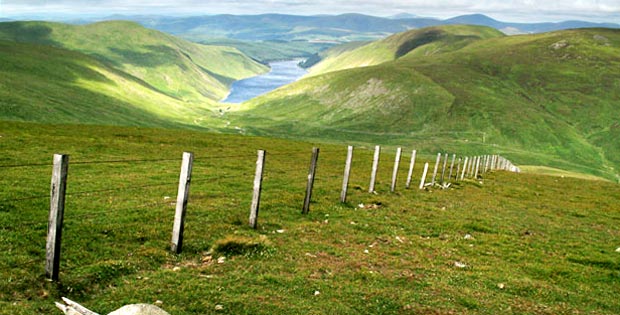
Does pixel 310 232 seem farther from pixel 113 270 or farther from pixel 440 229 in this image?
pixel 113 270

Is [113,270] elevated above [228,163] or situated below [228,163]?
above

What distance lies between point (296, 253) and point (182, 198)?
16.1 ft

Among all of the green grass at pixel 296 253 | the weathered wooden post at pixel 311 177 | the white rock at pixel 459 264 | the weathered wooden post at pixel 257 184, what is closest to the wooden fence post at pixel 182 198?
the green grass at pixel 296 253

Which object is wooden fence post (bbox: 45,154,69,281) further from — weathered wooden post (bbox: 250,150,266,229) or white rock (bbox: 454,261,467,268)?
white rock (bbox: 454,261,467,268)

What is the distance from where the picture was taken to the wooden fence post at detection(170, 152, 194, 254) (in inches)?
619

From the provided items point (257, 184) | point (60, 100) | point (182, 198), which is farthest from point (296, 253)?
point (60, 100)

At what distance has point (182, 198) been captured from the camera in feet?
52.9

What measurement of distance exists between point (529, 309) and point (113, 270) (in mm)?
12713

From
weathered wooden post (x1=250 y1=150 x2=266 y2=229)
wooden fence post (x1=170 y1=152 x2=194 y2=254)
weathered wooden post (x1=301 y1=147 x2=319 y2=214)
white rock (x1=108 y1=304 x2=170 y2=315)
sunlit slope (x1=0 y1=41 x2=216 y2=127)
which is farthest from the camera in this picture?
sunlit slope (x1=0 y1=41 x2=216 y2=127)

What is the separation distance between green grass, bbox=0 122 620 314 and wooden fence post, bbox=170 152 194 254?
44 cm

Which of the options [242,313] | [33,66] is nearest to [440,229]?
[242,313]

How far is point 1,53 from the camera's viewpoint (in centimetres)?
19075

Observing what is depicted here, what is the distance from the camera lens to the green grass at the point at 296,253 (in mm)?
13531

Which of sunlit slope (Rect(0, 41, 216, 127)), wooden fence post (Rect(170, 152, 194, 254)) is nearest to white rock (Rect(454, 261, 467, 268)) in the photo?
wooden fence post (Rect(170, 152, 194, 254))
